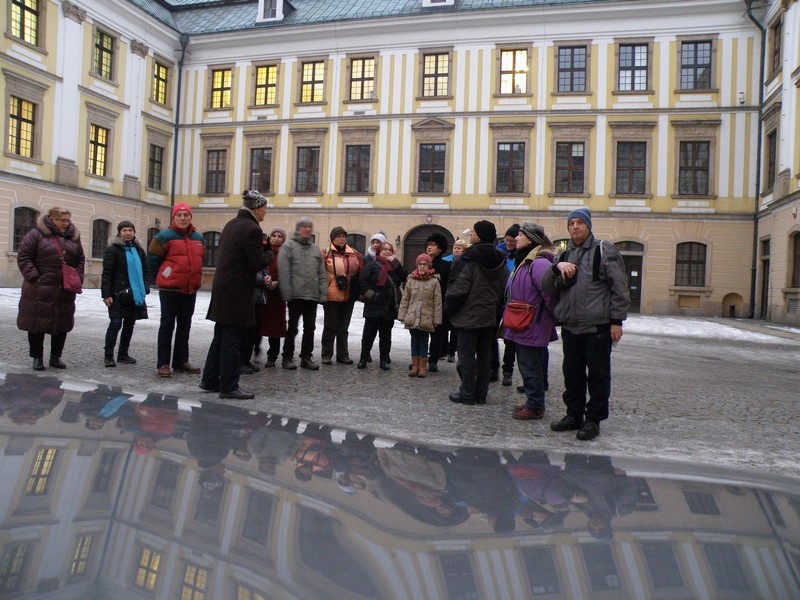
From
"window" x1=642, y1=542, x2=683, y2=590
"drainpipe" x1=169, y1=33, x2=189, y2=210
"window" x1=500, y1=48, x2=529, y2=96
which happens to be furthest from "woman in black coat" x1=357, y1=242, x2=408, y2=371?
"drainpipe" x1=169, y1=33, x2=189, y2=210

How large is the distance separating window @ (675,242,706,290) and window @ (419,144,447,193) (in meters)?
10.1

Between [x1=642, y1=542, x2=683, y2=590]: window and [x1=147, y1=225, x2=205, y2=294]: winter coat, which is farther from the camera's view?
[x1=147, y1=225, x2=205, y2=294]: winter coat

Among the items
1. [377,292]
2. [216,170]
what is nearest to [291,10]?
[216,170]

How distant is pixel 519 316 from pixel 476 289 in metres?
0.70

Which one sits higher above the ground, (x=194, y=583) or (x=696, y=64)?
(x=696, y=64)

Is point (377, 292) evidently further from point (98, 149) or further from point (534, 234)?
point (98, 149)

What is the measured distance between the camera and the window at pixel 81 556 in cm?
271

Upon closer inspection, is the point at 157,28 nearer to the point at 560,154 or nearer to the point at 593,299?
the point at 560,154

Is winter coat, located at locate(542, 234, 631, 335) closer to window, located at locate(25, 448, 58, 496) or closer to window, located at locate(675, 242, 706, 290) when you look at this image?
window, located at locate(25, 448, 58, 496)

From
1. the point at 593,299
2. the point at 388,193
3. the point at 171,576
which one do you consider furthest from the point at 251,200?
the point at 388,193

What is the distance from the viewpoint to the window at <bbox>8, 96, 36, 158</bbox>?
24766 mm

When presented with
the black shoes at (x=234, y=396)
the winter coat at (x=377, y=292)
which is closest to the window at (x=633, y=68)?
the winter coat at (x=377, y=292)

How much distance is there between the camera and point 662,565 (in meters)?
3.00

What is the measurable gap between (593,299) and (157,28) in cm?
3144
